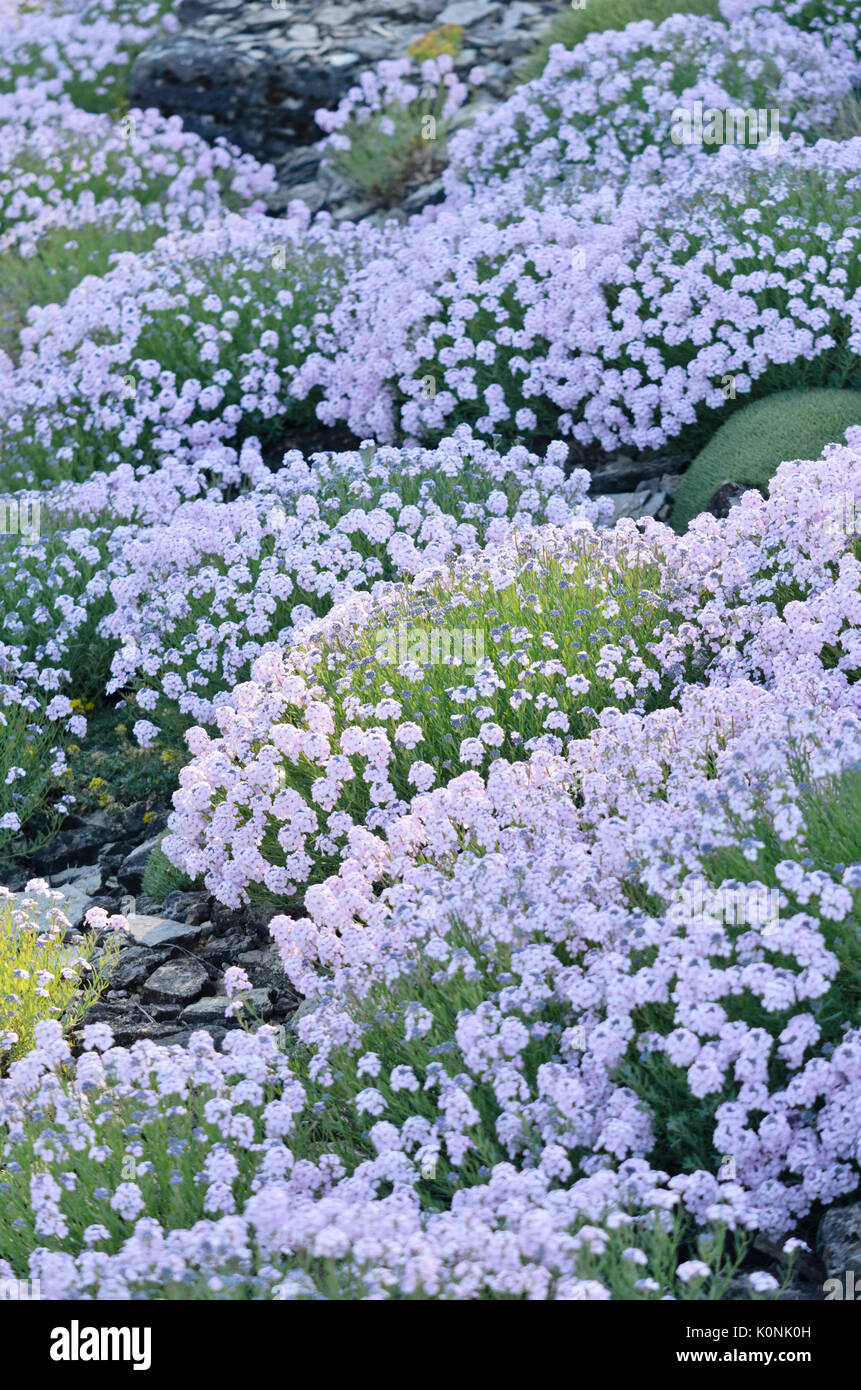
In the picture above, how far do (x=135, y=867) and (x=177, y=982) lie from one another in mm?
1148

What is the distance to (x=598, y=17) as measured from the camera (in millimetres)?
14195

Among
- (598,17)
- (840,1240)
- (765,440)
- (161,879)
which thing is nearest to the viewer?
(840,1240)

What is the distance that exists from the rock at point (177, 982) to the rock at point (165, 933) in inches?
5.8

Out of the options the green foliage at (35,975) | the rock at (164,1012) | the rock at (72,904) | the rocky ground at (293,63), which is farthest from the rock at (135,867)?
the rocky ground at (293,63)

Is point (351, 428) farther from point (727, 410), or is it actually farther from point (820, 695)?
point (820, 695)

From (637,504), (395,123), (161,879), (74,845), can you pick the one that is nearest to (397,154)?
(395,123)

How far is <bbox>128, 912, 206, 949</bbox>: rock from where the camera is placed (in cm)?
635

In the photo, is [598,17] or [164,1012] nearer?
[164,1012]

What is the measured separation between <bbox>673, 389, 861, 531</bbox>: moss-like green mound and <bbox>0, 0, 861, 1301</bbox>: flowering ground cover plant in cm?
31

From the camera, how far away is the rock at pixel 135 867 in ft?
23.0

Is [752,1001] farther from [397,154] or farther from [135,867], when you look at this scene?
[397,154]

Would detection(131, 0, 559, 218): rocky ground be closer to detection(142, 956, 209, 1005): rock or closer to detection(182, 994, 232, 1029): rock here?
detection(142, 956, 209, 1005): rock

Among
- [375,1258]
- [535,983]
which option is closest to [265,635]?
[535,983]

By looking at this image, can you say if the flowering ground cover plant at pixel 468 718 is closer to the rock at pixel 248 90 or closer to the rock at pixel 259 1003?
the rock at pixel 259 1003
